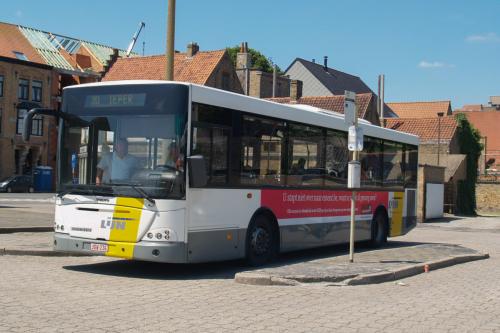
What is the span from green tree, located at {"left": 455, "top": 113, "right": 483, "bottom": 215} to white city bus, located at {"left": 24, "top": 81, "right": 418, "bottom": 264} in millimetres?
34841

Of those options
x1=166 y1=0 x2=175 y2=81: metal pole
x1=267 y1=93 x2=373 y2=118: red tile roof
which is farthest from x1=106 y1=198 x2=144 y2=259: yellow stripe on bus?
x1=267 y1=93 x2=373 y2=118: red tile roof

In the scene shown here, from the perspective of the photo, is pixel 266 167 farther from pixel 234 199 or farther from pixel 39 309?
pixel 39 309

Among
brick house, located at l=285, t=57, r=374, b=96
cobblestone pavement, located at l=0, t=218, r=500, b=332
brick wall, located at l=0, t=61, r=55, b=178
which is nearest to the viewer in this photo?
cobblestone pavement, located at l=0, t=218, r=500, b=332

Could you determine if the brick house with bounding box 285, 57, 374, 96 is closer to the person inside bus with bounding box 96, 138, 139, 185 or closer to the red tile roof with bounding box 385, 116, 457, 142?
the red tile roof with bounding box 385, 116, 457, 142

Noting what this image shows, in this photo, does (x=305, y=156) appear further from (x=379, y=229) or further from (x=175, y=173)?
(x=379, y=229)

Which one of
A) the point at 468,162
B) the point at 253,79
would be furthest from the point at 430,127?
the point at 253,79

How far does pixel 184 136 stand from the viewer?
416 inches

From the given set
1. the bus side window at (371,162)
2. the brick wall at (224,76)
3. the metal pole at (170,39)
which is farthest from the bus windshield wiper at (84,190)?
the brick wall at (224,76)

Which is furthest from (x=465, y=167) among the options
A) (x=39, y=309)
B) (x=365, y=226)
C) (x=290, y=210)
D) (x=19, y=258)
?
(x=39, y=309)

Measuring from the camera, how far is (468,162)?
1895 inches

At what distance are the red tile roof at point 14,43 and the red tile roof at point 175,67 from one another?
7559 mm

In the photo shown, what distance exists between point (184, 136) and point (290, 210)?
3.63 metres

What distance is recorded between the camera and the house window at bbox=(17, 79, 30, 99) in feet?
193

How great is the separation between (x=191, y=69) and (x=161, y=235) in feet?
149
